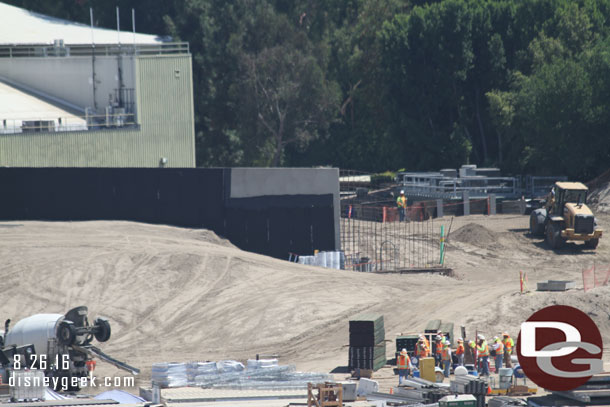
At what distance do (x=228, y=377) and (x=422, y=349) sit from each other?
5.67m

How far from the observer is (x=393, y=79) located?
247 ft

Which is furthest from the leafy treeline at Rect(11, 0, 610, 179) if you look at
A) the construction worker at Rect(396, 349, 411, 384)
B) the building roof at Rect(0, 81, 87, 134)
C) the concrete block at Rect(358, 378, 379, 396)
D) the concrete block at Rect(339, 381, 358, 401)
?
the concrete block at Rect(339, 381, 358, 401)

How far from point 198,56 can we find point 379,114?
50.7ft

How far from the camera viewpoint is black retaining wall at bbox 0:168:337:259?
45.5 meters

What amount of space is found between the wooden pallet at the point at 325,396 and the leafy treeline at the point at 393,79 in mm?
38831

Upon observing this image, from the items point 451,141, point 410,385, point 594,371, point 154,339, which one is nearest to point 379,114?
point 451,141

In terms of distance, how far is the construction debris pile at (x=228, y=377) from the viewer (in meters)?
29.0

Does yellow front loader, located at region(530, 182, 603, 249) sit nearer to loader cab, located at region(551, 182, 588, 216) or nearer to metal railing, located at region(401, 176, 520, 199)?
loader cab, located at region(551, 182, 588, 216)

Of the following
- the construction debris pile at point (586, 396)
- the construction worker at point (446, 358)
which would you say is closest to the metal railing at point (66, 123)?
the construction worker at point (446, 358)

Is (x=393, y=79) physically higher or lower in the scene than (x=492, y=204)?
higher

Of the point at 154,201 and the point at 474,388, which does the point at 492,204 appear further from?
the point at 474,388

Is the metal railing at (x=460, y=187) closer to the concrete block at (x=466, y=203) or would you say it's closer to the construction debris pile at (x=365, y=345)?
the concrete block at (x=466, y=203)

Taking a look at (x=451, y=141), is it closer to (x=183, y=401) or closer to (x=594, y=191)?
(x=594, y=191)

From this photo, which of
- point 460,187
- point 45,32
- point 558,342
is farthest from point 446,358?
point 45,32
